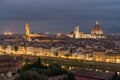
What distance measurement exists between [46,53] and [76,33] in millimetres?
64238

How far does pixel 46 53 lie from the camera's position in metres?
52.5

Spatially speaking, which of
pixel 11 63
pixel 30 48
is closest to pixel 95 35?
pixel 30 48

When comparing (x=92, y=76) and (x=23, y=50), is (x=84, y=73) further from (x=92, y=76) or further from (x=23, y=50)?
(x=23, y=50)

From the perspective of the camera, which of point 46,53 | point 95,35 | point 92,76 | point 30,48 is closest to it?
point 92,76

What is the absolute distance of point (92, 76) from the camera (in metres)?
19.2

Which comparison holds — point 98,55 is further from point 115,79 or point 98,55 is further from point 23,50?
point 115,79

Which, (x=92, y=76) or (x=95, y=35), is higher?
(x=95, y=35)

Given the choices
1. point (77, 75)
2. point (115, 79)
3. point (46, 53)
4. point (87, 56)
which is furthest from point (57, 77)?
point (46, 53)

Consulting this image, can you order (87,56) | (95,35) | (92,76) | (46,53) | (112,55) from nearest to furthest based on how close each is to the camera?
(92,76)
(112,55)
(87,56)
(46,53)
(95,35)

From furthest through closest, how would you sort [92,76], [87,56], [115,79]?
1. [87,56]
2. [92,76]
3. [115,79]

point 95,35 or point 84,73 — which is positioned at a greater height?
point 95,35

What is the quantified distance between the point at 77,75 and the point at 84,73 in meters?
0.46

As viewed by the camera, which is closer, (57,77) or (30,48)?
(57,77)

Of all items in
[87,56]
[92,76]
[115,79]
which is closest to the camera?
[115,79]
